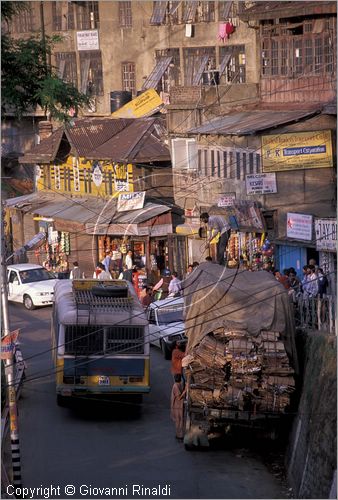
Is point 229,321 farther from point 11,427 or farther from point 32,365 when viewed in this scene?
point 32,365

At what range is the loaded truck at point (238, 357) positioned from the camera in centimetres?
1948

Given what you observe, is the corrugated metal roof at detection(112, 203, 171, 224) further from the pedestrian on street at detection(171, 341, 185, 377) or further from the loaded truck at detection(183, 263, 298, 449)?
the loaded truck at detection(183, 263, 298, 449)

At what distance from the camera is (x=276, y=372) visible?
64.0 feet

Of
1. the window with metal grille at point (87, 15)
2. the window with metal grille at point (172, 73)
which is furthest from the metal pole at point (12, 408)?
the window with metal grille at point (87, 15)

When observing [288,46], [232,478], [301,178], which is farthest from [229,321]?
[288,46]

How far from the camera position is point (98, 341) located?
2325 centimetres

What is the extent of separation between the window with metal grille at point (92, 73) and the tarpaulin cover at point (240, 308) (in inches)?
1546

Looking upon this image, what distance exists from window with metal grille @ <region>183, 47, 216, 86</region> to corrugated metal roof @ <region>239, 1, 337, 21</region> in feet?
53.5

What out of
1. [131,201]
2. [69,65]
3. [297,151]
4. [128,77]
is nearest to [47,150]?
[131,201]

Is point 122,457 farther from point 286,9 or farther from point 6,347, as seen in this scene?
point 286,9

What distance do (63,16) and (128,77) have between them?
16.2ft

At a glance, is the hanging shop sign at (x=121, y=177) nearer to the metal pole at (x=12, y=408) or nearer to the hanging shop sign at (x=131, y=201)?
the hanging shop sign at (x=131, y=201)

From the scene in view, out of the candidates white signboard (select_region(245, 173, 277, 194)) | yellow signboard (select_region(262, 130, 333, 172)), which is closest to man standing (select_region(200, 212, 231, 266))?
white signboard (select_region(245, 173, 277, 194))

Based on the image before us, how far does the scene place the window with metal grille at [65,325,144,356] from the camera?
23.1m
